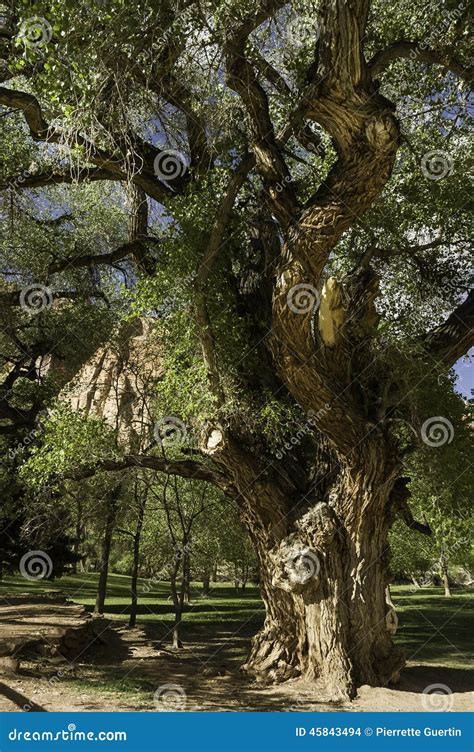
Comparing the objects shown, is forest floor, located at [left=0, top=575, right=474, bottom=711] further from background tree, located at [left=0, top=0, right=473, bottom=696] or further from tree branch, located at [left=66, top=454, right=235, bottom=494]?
tree branch, located at [left=66, top=454, right=235, bottom=494]

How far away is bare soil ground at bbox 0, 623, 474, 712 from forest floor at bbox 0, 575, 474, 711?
1 centimetres

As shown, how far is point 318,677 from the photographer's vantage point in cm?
970

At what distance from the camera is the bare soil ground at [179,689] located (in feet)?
26.3

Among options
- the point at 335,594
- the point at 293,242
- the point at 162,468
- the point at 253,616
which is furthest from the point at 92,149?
the point at 253,616

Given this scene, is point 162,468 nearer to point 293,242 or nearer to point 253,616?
point 293,242

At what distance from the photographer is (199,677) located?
10.9 meters

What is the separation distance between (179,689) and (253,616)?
13.1 m

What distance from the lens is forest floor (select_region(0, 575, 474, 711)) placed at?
8.27m

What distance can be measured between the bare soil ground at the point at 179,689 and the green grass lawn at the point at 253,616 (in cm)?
291

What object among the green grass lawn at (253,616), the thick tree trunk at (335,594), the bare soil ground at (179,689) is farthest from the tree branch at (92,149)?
the green grass lawn at (253,616)

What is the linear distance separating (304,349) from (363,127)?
3.07 m

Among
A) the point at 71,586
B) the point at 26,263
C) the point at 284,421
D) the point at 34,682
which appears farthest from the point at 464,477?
the point at 71,586

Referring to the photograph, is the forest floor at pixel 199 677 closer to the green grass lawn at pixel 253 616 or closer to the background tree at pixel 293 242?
the green grass lawn at pixel 253 616

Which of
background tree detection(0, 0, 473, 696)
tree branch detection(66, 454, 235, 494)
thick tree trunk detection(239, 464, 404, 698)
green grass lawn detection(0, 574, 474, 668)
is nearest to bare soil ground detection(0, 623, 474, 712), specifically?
thick tree trunk detection(239, 464, 404, 698)
